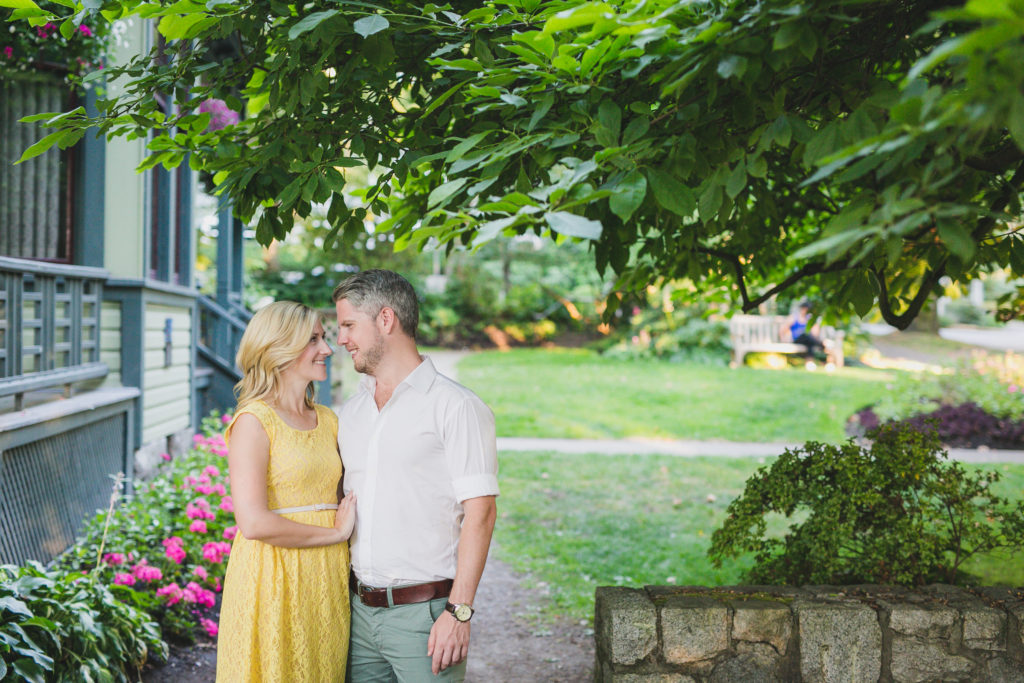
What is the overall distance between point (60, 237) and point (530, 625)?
459 centimetres

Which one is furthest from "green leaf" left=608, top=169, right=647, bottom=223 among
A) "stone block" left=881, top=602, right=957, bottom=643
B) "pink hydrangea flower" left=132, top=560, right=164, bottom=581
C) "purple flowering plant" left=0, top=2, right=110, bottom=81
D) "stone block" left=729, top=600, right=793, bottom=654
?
"purple flowering plant" left=0, top=2, right=110, bottom=81

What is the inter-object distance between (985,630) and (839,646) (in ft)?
1.95

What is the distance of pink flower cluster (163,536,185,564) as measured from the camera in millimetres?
4344

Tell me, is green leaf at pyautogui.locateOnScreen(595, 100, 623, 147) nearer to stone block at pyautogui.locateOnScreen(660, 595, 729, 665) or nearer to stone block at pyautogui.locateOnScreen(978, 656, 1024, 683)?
stone block at pyautogui.locateOnScreen(660, 595, 729, 665)

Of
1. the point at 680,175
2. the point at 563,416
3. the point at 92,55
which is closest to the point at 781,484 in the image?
the point at 680,175

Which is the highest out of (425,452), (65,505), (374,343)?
(374,343)

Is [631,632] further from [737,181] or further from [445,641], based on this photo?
[737,181]

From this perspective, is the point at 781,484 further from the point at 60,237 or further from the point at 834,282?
the point at 60,237

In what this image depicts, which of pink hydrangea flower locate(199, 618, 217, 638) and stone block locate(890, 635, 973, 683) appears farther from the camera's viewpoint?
pink hydrangea flower locate(199, 618, 217, 638)

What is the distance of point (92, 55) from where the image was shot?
17.9ft

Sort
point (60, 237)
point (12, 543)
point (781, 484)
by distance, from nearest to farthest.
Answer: point (781, 484), point (12, 543), point (60, 237)

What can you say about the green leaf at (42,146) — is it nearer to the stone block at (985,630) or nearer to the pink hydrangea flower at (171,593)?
the pink hydrangea flower at (171,593)

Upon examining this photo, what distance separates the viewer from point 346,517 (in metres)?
2.58

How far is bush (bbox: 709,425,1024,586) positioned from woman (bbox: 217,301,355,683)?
2142 millimetres
